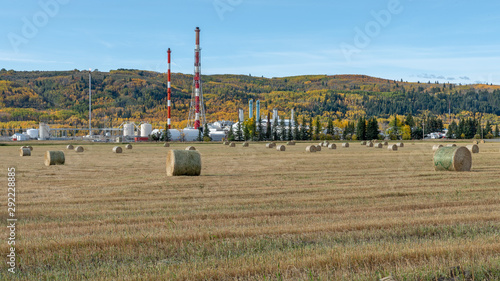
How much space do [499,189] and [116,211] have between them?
40.5 feet

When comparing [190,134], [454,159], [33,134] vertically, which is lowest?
[33,134]

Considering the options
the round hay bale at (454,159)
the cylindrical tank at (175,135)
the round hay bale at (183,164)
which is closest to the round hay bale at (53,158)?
the round hay bale at (183,164)

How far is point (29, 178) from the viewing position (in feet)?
72.8

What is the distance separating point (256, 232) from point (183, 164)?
14.1m

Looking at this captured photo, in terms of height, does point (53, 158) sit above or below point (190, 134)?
below

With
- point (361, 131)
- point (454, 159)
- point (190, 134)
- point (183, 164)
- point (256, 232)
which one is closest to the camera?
point (256, 232)

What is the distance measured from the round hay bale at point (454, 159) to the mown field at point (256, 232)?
6.30 meters

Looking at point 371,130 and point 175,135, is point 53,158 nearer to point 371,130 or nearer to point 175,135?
point 175,135

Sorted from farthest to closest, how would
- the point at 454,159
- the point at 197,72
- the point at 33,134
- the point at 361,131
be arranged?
the point at 33,134 < the point at 361,131 < the point at 197,72 < the point at 454,159

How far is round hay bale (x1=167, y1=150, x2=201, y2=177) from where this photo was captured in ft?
76.7

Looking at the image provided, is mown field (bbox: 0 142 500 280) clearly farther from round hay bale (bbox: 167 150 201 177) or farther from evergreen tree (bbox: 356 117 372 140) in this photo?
evergreen tree (bbox: 356 117 372 140)

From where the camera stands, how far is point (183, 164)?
23.5m

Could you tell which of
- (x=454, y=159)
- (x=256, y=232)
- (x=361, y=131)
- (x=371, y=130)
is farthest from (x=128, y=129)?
(x=256, y=232)

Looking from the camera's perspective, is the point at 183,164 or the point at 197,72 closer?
the point at 183,164
